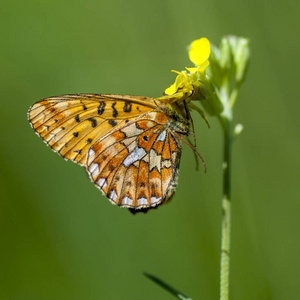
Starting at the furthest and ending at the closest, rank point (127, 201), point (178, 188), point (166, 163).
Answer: point (178, 188) < point (166, 163) < point (127, 201)

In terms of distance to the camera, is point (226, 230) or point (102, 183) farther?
point (102, 183)

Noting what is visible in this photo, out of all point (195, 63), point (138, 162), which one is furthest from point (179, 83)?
point (138, 162)

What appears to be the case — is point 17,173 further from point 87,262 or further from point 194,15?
point 194,15

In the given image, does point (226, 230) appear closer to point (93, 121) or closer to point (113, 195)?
point (113, 195)

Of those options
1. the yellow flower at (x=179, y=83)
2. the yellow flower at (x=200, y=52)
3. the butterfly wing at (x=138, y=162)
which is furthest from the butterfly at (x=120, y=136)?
the yellow flower at (x=200, y=52)

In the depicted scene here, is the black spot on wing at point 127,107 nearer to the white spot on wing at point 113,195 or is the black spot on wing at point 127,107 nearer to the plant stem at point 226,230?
the white spot on wing at point 113,195

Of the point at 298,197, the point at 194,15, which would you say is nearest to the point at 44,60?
the point at 194,15

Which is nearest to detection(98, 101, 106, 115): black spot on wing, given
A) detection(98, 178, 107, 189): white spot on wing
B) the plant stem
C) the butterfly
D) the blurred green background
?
the butterfly
